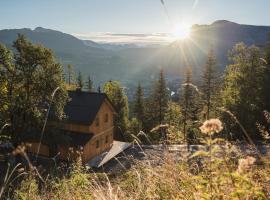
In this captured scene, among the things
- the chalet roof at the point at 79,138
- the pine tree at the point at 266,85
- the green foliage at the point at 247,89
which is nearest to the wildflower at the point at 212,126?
the chalet roof at the point at 79,138

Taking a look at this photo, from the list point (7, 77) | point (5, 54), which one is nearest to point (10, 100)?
point (7, 77)

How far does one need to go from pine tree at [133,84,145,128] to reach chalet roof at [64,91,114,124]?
26.9 m

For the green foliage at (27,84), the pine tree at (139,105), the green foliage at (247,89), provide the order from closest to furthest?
the green foliage at (27,84) → the green foliage at (247,89) → the pine tree at (139,105)

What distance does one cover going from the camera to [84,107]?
34.9m

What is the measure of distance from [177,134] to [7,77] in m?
24.5

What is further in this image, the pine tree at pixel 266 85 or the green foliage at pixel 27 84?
the pine tree at pixel 266 85

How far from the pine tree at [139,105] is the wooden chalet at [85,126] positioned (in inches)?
988

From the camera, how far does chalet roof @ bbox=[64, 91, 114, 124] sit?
3400 cm

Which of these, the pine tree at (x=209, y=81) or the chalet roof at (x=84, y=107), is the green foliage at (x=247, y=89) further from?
the chalet roof at (x=84, y=107)

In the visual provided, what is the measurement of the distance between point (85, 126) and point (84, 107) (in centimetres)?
237

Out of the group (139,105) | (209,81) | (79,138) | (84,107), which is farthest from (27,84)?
(139,105)

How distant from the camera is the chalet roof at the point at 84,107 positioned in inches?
1339

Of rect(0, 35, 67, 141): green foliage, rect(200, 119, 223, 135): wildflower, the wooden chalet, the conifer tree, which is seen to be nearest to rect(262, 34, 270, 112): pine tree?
the conifer tree

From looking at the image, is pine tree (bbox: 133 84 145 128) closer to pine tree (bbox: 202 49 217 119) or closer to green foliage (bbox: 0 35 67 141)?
pine tree (bbox: 202 49 217 119)
